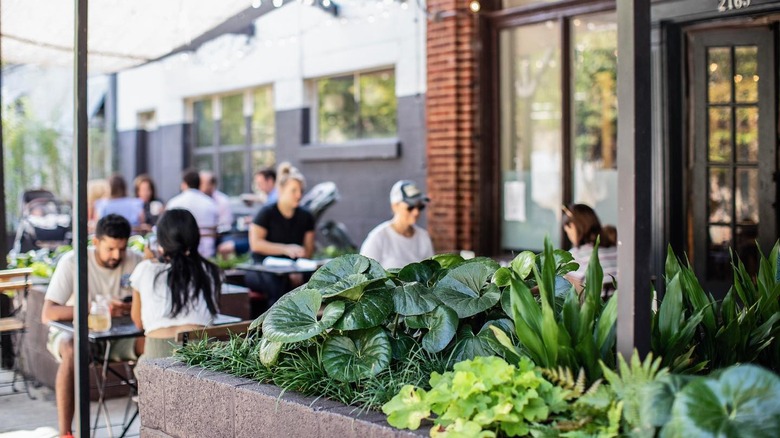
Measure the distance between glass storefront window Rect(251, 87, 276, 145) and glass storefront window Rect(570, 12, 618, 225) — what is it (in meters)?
4.37

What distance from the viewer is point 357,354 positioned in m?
3.86

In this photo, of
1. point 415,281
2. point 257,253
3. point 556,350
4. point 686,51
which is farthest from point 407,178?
point 556,350

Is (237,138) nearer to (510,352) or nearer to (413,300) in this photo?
(413,300)

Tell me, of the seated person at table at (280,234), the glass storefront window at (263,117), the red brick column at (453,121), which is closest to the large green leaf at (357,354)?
the seated person at table at (280,234)

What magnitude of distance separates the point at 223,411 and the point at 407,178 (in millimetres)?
7161

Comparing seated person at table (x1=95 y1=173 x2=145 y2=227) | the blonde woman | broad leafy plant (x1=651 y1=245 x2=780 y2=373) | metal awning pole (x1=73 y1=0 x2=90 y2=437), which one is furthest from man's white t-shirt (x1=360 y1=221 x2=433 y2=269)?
the blonde woman

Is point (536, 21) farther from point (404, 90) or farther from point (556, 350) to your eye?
point (556, 350)

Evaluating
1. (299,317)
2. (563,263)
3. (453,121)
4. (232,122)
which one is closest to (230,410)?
(299,317)

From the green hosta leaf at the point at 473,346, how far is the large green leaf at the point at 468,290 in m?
0.08

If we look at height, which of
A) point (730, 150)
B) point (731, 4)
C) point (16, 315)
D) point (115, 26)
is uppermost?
point (115, 26)

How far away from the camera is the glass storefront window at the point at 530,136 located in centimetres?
993

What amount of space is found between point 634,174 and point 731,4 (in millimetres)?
5126

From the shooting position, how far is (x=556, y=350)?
322cm

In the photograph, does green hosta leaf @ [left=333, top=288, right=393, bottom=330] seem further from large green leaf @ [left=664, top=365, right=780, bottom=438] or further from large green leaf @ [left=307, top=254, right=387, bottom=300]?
large green leaf @ [left=664, top=365, right=780, bottom=438]
